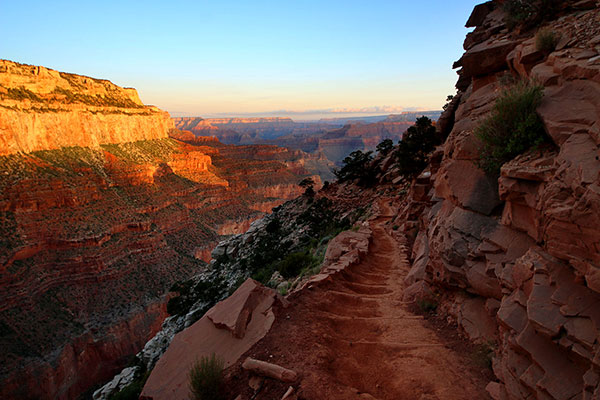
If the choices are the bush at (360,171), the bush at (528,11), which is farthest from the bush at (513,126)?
the bush at (360,171)

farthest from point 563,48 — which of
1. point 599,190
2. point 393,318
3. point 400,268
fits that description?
point 400,268

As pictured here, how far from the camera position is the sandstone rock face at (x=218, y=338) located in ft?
18.1

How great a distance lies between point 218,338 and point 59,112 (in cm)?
5125

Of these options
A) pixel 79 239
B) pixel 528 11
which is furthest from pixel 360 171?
pixel 79 239

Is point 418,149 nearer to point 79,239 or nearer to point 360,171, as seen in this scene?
point 360,171

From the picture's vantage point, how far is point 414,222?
14.7 meters

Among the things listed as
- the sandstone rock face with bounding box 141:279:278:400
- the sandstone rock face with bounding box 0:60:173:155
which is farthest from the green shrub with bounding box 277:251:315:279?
the sandstone rock face with bounding box 0:60:173:155

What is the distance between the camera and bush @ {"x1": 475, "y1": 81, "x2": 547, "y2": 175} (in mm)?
5074

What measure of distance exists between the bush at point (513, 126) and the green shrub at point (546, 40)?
1908 mm

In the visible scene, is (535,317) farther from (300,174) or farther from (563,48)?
(300,174)

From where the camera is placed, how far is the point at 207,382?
15.3 feet

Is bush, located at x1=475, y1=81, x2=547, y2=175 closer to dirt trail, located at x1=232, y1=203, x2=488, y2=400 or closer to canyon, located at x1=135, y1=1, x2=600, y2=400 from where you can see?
canyon, located at x1=135, y1=1, x2=600, y2=400

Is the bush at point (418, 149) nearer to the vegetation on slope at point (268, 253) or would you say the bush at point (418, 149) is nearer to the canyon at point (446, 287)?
the canyon at point (446, 287)

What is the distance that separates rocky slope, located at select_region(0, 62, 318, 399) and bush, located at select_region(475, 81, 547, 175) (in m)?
32.8
